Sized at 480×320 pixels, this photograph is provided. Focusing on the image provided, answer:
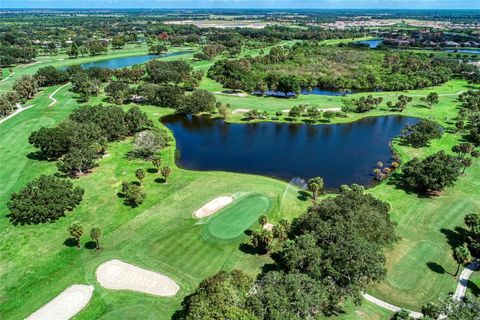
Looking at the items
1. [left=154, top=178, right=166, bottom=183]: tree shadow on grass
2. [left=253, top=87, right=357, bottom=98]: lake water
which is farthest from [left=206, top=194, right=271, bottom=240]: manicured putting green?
[left=253, top=87, right=357, bottom=98]: lake water

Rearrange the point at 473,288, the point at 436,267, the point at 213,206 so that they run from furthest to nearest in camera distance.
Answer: the point at 213,206 → the point at 436,267 → the point at 473,288

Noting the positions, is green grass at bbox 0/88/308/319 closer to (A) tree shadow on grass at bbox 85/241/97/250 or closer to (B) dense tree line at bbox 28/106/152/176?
(A) tree shadow on grass at bbox 85/241/97/250

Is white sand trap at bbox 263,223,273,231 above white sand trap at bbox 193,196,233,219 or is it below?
below

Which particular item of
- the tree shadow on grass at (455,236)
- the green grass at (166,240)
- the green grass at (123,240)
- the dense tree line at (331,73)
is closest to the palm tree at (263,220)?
the green grass at (166,240)

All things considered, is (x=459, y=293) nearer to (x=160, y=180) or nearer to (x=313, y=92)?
(x=160, y=180)

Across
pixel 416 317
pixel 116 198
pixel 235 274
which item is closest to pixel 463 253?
pixel 416 317

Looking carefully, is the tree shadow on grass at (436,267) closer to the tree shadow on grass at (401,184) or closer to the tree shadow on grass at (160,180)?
the tree shadow on grass at (401,184)

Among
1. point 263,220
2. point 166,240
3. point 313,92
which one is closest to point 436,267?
point 263,220
